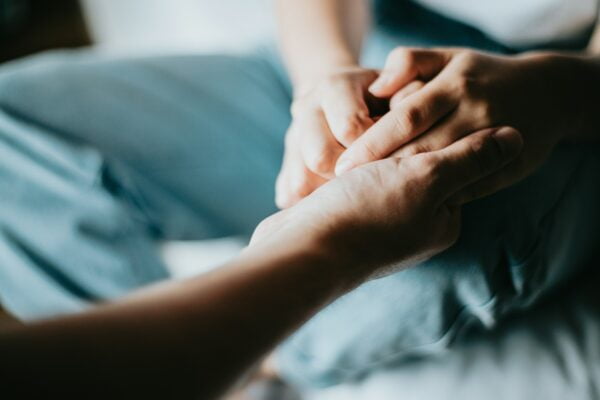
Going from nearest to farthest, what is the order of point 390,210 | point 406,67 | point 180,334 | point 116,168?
point 180,334, point 390,210, point 406,67, point 116,168

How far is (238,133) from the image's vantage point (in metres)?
0.70

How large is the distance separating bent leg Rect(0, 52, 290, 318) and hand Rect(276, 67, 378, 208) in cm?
18

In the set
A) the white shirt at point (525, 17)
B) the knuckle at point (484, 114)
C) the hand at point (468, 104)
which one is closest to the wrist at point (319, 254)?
the hand at point (468, 104)

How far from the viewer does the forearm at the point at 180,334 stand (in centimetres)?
25

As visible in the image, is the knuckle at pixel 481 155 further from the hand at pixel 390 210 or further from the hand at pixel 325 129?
the hand at pixel 325 129

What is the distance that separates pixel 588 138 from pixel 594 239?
4.2 inches

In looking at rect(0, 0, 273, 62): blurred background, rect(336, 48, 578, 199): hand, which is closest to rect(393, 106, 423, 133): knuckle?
rect(336, 48, 578, 199): hand

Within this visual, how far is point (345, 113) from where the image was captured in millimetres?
500

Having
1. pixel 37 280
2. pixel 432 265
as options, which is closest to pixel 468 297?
pixel 432 265

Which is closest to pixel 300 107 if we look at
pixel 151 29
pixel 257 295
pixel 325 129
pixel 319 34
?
pixel 325 129

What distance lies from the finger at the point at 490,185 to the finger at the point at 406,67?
130mm

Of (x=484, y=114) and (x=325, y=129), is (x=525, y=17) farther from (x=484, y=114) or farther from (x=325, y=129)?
(x=325, y=129)

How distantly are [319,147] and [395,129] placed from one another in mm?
72

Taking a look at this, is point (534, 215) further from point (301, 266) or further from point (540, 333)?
point (301, 266)
